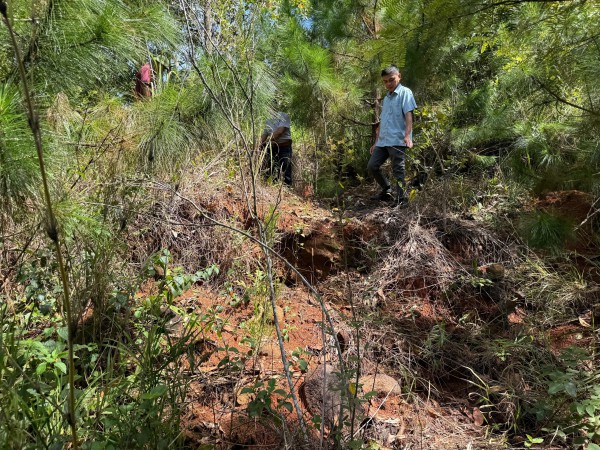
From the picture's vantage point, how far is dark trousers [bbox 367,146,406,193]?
3410 mm

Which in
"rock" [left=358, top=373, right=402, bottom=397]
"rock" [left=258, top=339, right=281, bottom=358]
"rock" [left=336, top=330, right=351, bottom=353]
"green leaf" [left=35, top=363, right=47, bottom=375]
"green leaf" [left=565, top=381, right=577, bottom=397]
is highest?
"green leaf" [left=35, top=363, right=47, bottom=375]

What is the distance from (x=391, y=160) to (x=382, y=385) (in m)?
2.25

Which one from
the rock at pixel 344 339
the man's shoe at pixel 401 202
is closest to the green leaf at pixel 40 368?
the rock at pixel 344 339

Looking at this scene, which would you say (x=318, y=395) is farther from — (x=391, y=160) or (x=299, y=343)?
(x=391, y=160)

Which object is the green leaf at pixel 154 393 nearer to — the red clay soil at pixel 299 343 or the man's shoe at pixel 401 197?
the red clay soil at pixel 299 343

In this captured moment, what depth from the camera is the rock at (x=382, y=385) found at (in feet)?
5.61

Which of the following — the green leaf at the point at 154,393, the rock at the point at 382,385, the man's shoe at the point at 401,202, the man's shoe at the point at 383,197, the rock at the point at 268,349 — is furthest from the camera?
the man's shoe at the point at 383,197

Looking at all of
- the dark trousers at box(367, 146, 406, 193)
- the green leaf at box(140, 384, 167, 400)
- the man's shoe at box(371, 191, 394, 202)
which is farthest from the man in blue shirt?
the green leaf at box(140, 384, 167, 400)

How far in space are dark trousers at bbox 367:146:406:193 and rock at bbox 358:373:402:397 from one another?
5.85 feet

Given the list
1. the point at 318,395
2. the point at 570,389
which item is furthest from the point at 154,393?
the point at 570,389

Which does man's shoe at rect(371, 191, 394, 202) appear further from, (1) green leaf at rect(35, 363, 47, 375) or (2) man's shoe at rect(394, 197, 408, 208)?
(1) green leaf at rect(35, 363, 47, 375)

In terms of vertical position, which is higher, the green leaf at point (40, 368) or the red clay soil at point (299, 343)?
the green leaf at point (40, 368)

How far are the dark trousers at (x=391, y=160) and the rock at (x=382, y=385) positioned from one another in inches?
70.2

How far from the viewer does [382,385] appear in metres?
1.75
